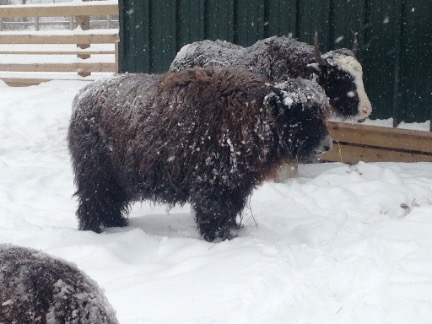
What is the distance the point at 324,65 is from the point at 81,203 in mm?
3293

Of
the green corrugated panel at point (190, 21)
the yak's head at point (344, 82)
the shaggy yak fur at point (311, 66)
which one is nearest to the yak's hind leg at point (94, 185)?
the shaggy yak fur at point (311, 66)

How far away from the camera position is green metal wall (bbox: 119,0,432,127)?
26.9 feet

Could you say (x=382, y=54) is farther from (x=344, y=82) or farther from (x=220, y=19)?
(x=220, y=19)

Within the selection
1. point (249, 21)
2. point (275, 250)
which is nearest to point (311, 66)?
point (249, 21)

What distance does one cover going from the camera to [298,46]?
316 inches

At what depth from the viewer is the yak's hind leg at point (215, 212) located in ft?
18.9

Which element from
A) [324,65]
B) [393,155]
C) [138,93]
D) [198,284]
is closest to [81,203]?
[138,93]

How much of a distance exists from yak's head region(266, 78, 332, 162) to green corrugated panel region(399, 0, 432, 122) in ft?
9.29

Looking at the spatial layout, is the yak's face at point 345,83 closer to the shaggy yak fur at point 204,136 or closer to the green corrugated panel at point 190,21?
the shaggy yak fur at point 204,136

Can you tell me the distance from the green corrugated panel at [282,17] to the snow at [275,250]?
1.87 meters

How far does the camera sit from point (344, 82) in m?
7.97

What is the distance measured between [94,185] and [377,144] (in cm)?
383

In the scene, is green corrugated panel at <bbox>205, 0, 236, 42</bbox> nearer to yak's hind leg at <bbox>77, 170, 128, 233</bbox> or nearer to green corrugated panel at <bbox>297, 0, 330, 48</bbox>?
green corrugated panel at <bbox>297, 0, 330, 48</bbox>

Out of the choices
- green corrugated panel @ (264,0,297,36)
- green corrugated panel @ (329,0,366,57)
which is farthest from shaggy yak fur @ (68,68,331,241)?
green corrugated panel @ (264,0,297,36)
